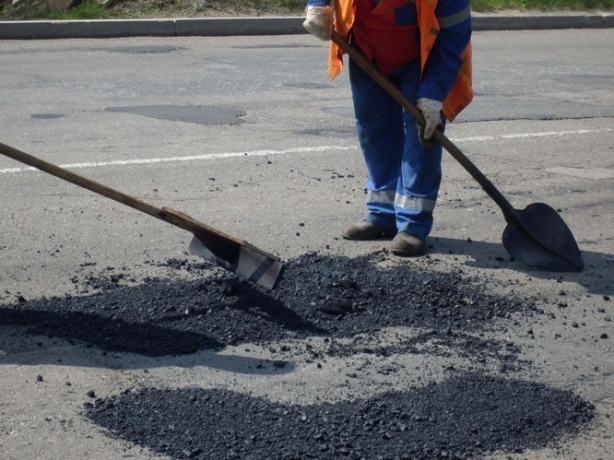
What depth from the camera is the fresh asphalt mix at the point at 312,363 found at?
336cm

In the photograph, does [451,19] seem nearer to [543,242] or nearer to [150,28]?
[543,242]

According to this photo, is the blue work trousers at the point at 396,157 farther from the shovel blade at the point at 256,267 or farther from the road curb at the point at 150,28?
the road curb at the point at 150,28

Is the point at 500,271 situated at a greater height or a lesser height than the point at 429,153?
lesser

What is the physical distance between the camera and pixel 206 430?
336 cm

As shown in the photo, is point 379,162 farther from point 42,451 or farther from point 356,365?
point 42,451

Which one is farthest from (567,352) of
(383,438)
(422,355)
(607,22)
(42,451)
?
(607,22)

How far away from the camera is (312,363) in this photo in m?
3.97

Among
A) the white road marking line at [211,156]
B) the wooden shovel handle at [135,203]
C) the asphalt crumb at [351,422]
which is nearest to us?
the asphalt crumb at [351,422]

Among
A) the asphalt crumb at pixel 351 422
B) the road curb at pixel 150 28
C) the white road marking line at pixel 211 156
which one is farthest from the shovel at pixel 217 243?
the road curb at pixel 150 28

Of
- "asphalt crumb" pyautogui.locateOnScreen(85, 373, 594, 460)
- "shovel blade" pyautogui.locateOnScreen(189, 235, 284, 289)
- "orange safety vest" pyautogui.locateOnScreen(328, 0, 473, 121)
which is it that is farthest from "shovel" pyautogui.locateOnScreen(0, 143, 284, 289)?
"orange safety vest" pyautogui.locateOnScreen(328, 0, 473, 121)

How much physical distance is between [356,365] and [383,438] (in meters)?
0.62

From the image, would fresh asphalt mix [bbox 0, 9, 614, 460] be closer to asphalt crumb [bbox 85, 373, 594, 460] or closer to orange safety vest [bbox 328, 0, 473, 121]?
asphalt crumb [bbox 85, 373, 594, 460]

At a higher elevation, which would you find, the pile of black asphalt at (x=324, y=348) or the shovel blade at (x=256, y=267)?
the shovel blade at (x=256, y=267)

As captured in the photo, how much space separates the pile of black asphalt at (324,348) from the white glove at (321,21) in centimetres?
112
